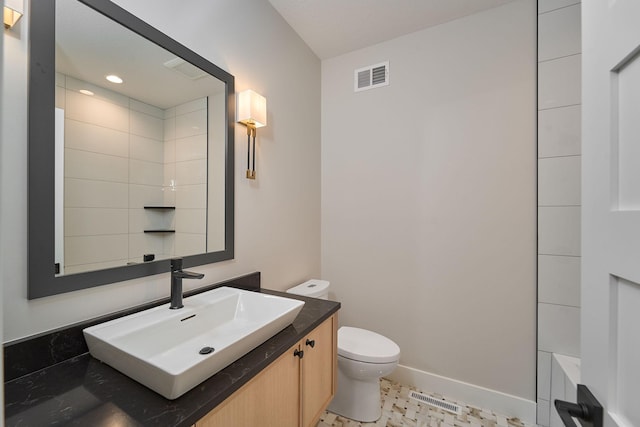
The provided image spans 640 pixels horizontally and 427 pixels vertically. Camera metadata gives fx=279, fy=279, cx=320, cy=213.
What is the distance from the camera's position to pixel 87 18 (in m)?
1.00

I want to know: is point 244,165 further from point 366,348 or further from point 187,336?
point 366,348

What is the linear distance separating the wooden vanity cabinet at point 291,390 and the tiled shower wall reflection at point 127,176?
684 millimetres

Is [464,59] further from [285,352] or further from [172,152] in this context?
[285,352]

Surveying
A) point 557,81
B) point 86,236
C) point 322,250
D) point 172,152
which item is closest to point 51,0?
point 172,152

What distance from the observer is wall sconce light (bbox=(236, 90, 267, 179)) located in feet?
5.10

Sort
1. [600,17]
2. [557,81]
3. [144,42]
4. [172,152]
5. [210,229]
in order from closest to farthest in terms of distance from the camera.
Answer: [600,17]
[144,42]
[172,152]
[210,229]
[557,81]

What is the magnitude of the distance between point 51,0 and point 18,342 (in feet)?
3.54

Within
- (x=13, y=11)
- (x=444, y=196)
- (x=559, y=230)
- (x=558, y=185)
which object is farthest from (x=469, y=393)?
(x=13, y=11)

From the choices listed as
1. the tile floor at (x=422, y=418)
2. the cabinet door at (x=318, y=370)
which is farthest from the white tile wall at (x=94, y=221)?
the tile floor at (x=422, y=418)

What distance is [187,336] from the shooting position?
1.12 metres

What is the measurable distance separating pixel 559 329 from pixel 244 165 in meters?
2.11

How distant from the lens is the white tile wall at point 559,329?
5.33ft

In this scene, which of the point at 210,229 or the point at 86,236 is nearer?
the point at 86,236

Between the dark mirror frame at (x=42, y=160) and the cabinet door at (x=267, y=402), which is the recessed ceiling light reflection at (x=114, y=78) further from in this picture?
the cabinet door at (x=267, y=402)
